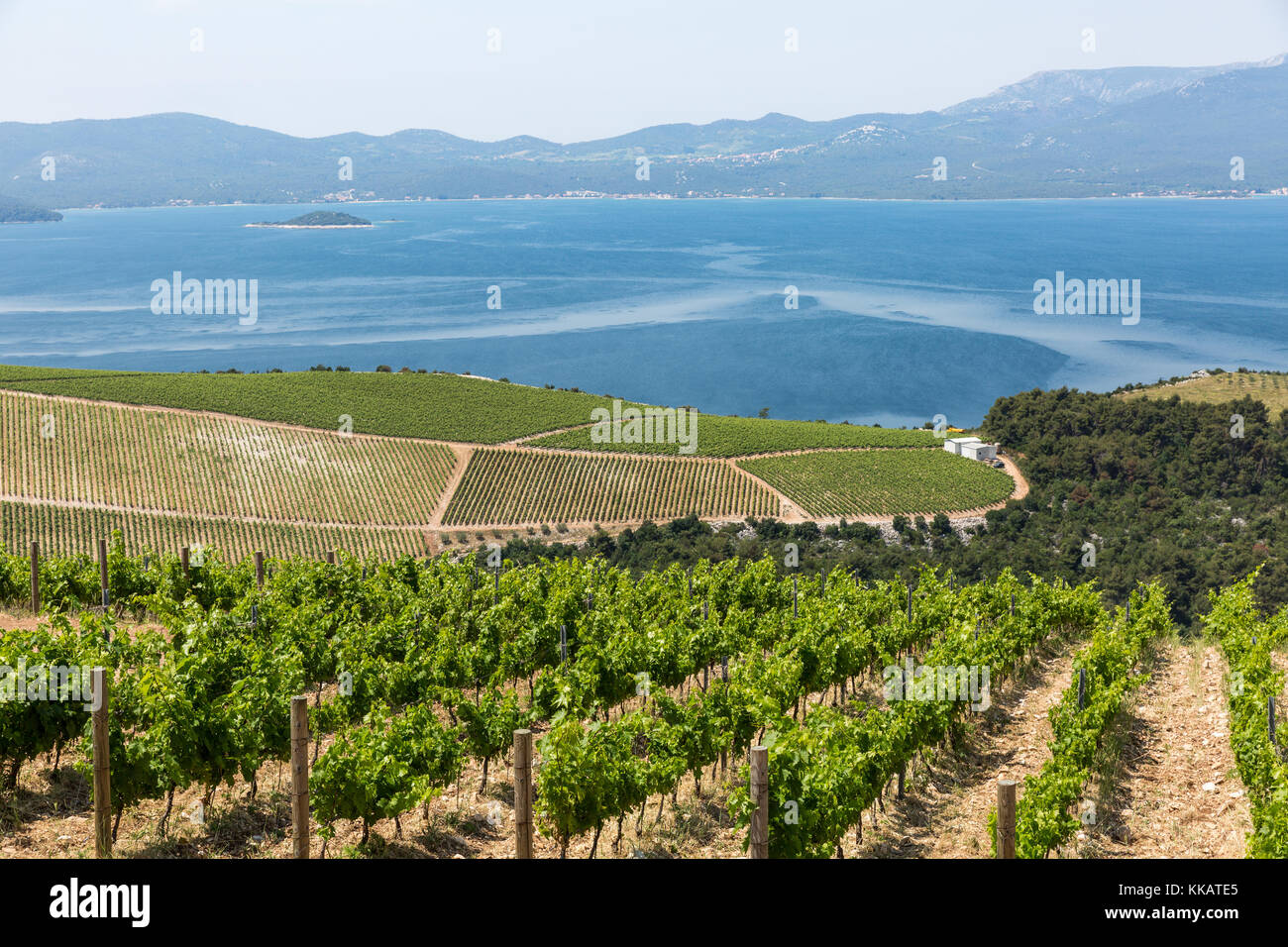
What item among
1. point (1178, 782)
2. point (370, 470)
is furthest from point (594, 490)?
point (1178, 782)

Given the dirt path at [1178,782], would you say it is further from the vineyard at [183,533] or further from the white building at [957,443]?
the white building at [957,443]

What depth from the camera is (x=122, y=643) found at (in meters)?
15.4

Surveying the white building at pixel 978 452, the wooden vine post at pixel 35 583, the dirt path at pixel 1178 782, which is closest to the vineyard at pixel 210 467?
the white building at pixel 978 452

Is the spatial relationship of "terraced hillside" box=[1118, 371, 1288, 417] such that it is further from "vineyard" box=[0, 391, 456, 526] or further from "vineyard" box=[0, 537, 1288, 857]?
"vineyard" box=[0, 537, 1288, 857]

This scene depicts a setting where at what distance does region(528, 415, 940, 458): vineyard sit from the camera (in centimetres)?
8119

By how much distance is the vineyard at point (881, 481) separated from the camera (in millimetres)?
71812

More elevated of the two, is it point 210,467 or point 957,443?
point 210,467

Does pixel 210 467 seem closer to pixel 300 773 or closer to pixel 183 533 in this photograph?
pixel 183 533

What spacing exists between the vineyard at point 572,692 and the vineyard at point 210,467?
44.3 metres

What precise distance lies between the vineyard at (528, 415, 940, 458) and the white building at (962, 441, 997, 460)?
363 centimetres

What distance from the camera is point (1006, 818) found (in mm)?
8125

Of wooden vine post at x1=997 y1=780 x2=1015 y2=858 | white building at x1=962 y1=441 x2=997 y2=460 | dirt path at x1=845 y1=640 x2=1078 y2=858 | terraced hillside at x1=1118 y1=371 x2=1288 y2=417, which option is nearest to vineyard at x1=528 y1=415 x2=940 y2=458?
white building at x1=962 y1=441 x2=997 y2=460

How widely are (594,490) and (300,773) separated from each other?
6494cm

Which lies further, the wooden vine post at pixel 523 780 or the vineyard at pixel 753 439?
the vineyard at pixel 753 439
